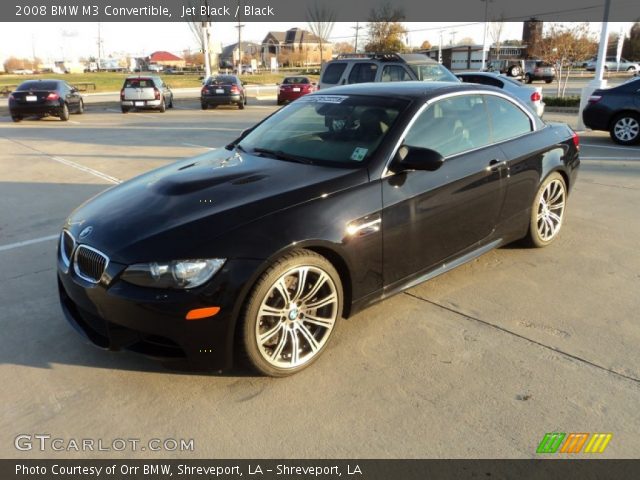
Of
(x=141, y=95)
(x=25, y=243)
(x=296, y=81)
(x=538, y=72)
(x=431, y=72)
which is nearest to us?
(x=25, y=243)

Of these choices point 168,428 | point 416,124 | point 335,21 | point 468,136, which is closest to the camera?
point 168,428

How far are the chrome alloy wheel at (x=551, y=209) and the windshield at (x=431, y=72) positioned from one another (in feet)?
25.2

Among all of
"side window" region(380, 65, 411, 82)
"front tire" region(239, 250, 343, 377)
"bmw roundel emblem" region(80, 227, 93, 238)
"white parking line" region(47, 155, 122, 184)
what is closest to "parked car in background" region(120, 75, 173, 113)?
"white parking line" region(47, 155, 122, 184)

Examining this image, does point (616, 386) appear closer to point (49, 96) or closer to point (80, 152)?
point (80, 152)

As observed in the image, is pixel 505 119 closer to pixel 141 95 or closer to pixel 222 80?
pixel 141 95

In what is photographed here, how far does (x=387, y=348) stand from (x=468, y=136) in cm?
187

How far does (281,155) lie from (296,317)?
1.35 meters

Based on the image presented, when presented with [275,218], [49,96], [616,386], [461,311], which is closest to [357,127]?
[275,218]

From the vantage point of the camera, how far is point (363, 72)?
12.7 meters

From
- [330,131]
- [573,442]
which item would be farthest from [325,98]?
[573,442]

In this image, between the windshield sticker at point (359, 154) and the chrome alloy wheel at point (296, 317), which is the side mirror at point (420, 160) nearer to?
the windshield sticker at point (359, 154)

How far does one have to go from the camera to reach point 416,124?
12.3 ft

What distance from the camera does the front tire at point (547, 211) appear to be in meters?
4.86

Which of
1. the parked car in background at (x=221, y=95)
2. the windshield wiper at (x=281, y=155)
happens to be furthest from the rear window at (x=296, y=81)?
the windshield wiper at (x=281, y=155)
